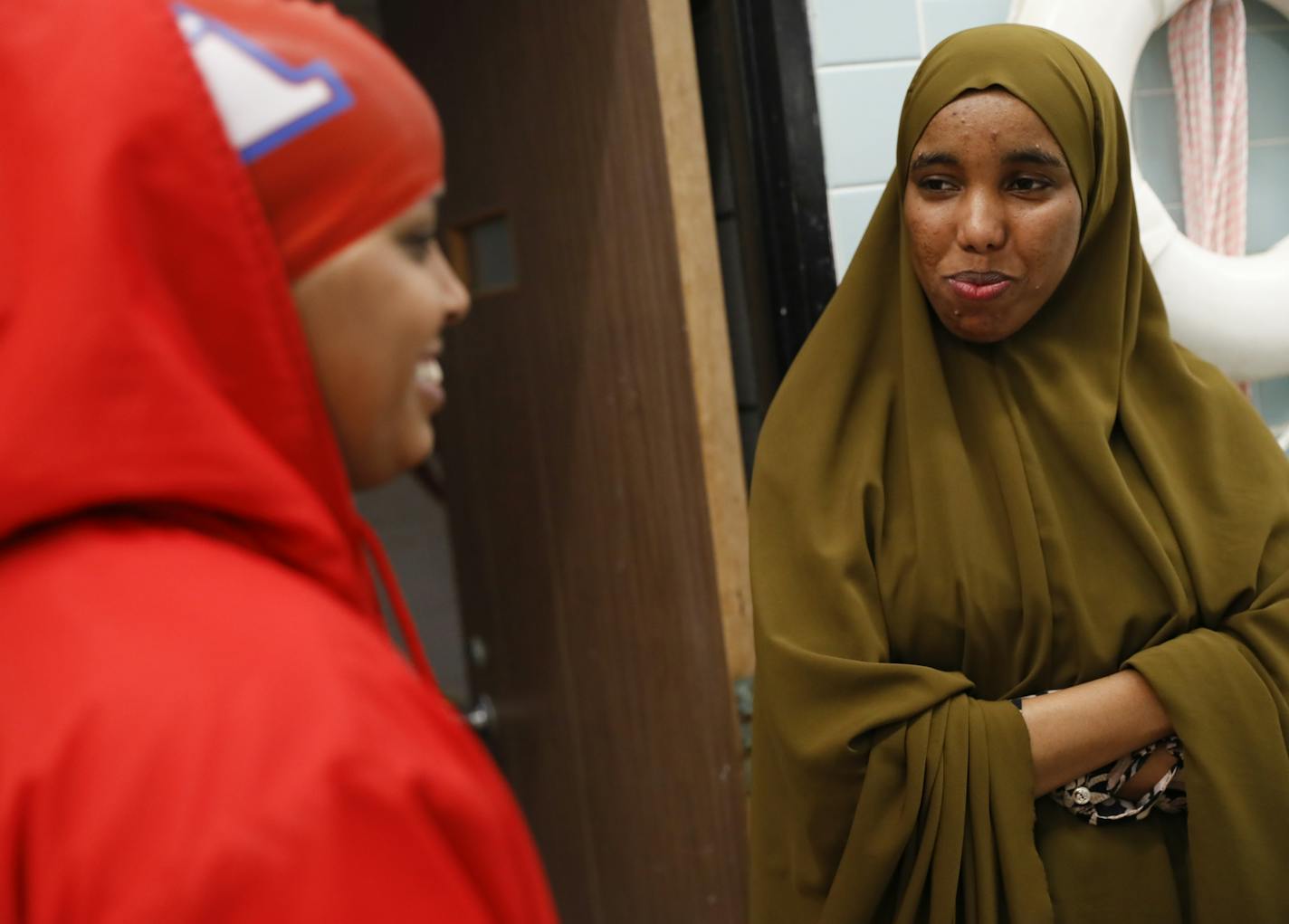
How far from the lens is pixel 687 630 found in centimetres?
156

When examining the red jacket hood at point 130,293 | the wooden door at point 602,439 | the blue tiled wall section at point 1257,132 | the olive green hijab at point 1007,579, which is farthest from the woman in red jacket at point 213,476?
the blue tiled wall section at point 1257,132

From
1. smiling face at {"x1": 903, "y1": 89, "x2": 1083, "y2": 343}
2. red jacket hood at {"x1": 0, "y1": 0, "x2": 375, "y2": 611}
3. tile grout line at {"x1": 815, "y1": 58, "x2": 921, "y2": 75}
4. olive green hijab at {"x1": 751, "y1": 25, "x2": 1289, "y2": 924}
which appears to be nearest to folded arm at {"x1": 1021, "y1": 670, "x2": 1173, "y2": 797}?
olive green hijab at {"x1": 751, "y1": 25, "x2": 1289, "y2": 924}

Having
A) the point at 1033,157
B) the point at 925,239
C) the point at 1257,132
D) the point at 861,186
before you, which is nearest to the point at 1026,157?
the point at 1033,157

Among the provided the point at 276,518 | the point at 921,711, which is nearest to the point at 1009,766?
the point at 921,711

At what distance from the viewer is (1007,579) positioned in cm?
113

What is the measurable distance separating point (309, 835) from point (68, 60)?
1.15 feet

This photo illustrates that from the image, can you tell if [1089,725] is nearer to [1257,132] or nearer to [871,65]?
[871,65]

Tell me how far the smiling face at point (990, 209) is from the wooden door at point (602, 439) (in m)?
0.38

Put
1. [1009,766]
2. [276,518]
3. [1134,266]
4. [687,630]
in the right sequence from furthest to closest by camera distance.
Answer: [687,630] → [1134,266] → [1009,766] → [276,518]

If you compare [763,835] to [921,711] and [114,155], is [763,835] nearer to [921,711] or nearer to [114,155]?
[921,711]

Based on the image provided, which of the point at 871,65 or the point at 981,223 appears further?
the point at 871,65

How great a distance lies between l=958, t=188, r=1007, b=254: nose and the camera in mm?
1101

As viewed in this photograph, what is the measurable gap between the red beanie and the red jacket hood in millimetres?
13

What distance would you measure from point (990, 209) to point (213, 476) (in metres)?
0.80
